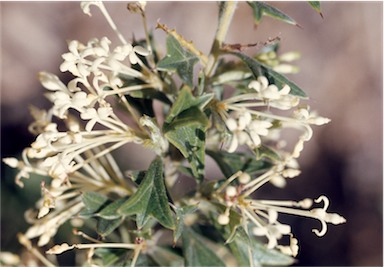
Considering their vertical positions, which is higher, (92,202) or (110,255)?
(92,202)

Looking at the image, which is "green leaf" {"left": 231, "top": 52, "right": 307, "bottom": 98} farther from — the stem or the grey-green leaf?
the grey-green leaf

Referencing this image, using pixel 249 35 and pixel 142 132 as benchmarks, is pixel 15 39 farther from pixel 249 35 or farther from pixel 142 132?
pixel 142 132

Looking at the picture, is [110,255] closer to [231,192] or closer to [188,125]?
[231,192]

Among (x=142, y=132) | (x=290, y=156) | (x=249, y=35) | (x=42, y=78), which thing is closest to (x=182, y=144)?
(x=142, y=132)

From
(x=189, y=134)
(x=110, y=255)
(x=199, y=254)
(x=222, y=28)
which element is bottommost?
(x=199, y=254)

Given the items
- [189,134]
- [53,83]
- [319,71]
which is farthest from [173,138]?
[319,71]

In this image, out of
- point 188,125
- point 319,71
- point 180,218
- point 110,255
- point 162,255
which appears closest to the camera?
point 188,125

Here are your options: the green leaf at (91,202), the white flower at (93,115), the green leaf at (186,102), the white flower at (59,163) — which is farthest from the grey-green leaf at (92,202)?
the green leaf at (186,102)
